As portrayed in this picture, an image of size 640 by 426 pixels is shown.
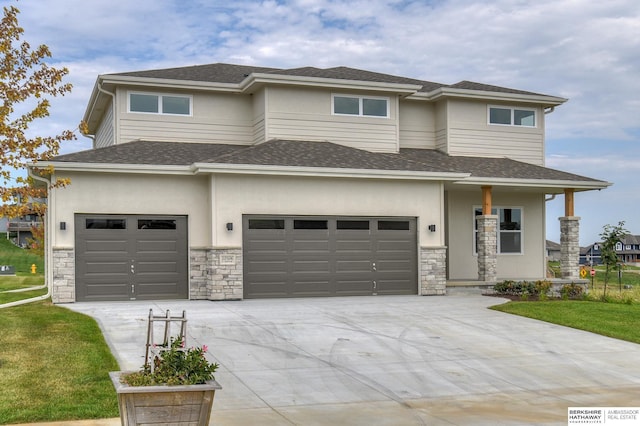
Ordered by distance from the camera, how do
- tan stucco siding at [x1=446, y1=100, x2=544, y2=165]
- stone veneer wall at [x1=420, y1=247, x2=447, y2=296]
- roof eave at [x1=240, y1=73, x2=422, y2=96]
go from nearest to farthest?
stone veneer wall at [x1=420, y1=247, x2=447, y2=296] < roof eave at [x1=240, y1=73, x2=422, y2=96] < tan stucco siding at [x1=446, y1=100, x2=544, y2=165]

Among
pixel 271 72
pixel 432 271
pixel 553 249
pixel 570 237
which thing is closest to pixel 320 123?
pixel 271 72

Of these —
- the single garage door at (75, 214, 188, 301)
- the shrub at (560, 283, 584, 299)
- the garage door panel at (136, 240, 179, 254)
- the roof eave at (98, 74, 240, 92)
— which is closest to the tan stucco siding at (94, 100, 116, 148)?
the roof eave at (98, 74, 240, 92)

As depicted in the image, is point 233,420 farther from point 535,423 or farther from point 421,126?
point 421,126

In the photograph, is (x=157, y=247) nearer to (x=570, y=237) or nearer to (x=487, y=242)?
(x=487, y=242)

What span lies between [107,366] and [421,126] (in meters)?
17.6

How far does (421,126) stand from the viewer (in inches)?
1012

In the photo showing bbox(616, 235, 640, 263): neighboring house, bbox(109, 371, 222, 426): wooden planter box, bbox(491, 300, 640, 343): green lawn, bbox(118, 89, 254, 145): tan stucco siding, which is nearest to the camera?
bbox(109, 371, 222, 426): wooden planter box

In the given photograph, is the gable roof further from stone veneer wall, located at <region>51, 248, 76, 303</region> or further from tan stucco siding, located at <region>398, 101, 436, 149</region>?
stone veneer wall, located at <region>51, 248, 76, 303</region>

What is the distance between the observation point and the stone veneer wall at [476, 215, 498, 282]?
74.1 feet

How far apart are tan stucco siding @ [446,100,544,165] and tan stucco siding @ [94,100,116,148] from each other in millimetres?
11523

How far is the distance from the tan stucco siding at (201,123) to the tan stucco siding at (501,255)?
754 cm

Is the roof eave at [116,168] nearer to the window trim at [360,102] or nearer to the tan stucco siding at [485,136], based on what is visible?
the window trim at [360,102]

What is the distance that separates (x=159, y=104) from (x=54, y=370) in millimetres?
13809

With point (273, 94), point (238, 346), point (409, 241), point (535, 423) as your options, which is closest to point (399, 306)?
point (409, 241)
